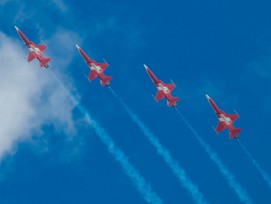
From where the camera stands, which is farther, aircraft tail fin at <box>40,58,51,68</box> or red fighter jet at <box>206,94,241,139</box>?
aircraft tail fin at <box>40,58,51,68</box>

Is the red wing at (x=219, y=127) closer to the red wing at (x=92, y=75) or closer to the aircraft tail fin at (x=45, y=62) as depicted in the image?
the red wing at (x=92, y=75)

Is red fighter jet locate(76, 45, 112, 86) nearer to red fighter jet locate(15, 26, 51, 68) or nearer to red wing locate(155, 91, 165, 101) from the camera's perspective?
red fighter jet locate(15, 26, 51, 68)

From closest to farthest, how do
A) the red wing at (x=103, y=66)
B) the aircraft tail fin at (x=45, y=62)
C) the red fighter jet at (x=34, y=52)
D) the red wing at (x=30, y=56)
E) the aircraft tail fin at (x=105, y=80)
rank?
the aircraft tail fin at (x=105, y=80) < the aircraft tail fin at (x=45, y=62) < the red fighter jet at (x=34, y=52) < the red wing at (x=103, y=66) < the red wing at (x=30, y=56)

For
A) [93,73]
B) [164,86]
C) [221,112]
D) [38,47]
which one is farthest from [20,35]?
[221,112]

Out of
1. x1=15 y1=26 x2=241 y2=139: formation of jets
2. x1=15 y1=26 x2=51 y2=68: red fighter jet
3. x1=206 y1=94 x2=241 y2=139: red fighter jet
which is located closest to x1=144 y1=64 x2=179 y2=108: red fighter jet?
x1=15 y1=26 x2=241 y2=139: formation of jets

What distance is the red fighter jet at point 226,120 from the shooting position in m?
193

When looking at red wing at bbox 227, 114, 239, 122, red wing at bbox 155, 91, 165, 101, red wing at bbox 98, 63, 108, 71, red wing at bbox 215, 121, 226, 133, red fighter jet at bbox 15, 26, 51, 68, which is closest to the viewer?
red wing at bbox 227, 114, 239, 122

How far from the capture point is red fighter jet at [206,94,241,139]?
193m

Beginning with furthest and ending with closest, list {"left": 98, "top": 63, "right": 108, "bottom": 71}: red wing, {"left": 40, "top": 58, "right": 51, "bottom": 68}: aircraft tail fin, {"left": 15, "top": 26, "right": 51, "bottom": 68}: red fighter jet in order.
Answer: {"left": 98, "top": 63, "right": 108, "bottom": 71}: red wing
{"left": 15, "top": 26, "right": 51, "bottom": 68}: red fighter jet
{"left": 40, "top": 58, "right": 51, "bottom": 68}: aircraft tail fin

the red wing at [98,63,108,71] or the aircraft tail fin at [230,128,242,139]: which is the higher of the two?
the red wing at [98,63,108,71]

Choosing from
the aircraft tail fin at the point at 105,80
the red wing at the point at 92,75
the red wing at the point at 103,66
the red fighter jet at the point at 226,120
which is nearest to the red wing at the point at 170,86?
the red fighter jet at the point at 226,120

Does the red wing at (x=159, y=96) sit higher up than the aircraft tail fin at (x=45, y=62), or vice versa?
the red wing at (x=159, y=96)

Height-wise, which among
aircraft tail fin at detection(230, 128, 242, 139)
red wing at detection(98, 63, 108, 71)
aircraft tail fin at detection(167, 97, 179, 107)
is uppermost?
red wing at detection(98, 63, 108, 71)

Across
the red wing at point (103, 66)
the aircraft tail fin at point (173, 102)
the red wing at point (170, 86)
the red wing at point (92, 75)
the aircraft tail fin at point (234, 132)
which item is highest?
the red wing at point (170, 86)
